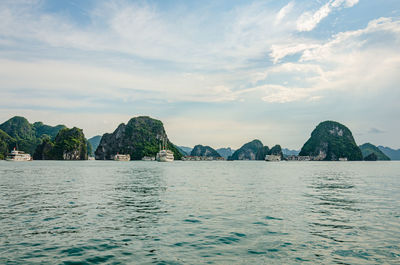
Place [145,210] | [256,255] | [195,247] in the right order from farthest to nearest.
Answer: [145,210], [195,247], [256,255]

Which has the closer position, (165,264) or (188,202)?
(165,264)

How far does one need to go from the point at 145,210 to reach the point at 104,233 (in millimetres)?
7844

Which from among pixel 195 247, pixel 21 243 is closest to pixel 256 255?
pixel 195 247

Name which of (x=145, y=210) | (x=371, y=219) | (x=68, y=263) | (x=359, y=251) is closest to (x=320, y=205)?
(x=371, y=219)

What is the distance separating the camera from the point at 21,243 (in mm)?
14406

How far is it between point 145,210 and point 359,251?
1648 cm

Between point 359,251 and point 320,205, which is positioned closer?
point 359,251

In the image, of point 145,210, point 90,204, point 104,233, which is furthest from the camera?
point 90,204

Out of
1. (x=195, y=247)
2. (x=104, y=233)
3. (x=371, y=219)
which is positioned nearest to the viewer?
(x=195, y=247)

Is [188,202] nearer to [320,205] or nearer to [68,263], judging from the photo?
[320,205]

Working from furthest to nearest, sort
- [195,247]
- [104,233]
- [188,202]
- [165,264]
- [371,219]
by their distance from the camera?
1. [188,202]
2. [371,219]
3. [104,233]
4. [195,247]
5. [165,264]

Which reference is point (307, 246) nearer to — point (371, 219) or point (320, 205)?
point (371, 219)

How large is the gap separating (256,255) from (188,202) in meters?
16.7

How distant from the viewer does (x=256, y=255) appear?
13.0 meters
